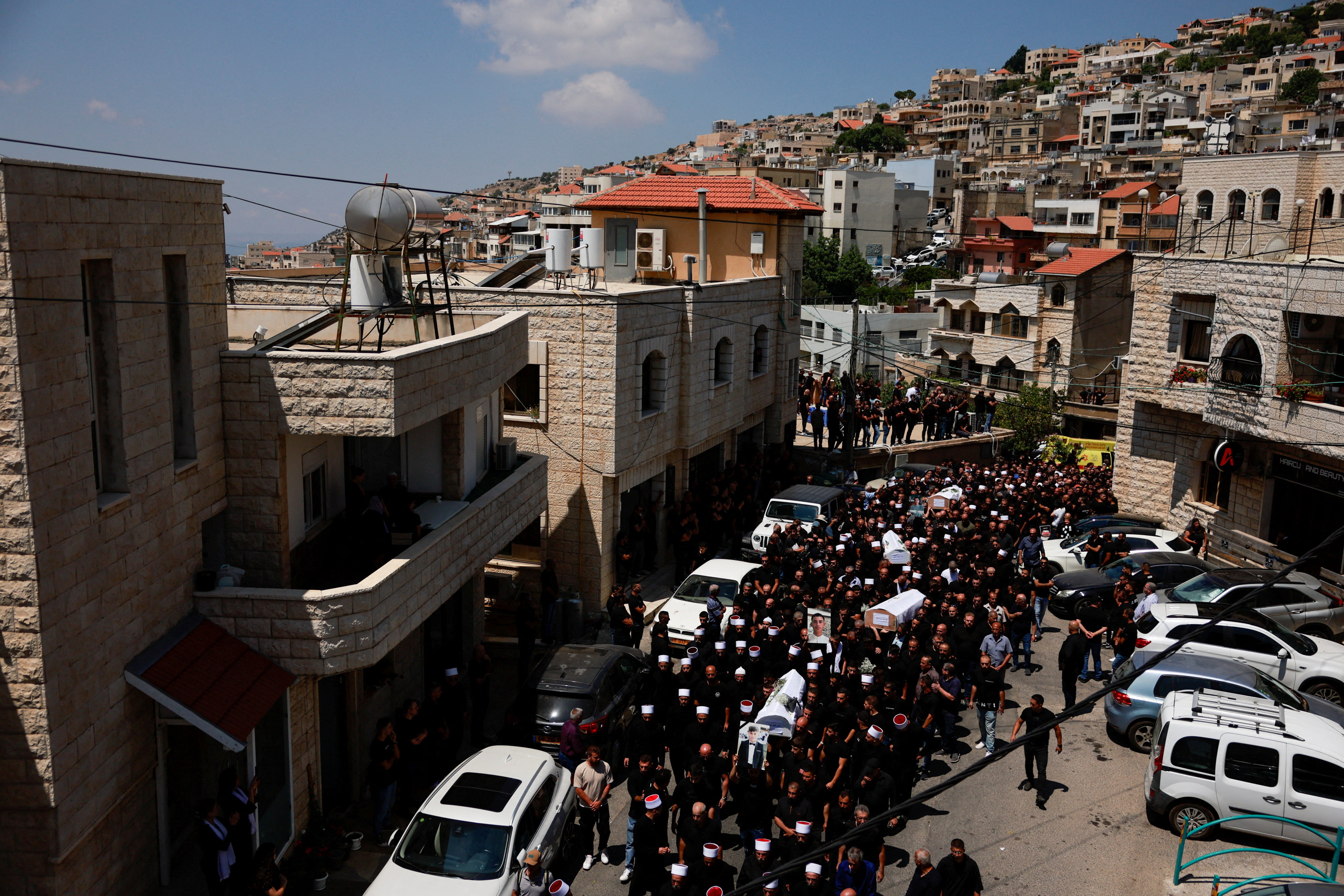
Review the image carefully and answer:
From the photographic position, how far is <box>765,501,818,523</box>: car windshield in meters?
24.2

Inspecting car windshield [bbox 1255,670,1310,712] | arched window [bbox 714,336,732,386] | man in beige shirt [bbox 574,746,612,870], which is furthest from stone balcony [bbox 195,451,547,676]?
arched window [bbox 714,336,732,386]

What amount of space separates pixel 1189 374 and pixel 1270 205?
17.3ft

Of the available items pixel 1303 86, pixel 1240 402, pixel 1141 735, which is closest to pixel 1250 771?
pixel 1141 735

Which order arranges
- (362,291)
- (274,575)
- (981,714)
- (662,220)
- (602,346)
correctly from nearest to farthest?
(274,575)
(981,714)
(362,291)
(602,346)
(662,220)

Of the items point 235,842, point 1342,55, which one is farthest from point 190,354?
point 1342,55

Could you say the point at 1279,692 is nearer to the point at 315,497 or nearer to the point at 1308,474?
the point at 1308,474

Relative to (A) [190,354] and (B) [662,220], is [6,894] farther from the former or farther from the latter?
(B) [662,220]

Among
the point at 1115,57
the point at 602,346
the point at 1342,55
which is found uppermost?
the point at 1115,57

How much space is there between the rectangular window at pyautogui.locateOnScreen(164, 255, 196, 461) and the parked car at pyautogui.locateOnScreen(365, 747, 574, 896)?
15.7ft

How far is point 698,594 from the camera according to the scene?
1938 centimetres

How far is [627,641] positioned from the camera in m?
18.2

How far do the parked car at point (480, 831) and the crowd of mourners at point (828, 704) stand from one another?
688 mm

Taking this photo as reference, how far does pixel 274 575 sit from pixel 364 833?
11.3 ft

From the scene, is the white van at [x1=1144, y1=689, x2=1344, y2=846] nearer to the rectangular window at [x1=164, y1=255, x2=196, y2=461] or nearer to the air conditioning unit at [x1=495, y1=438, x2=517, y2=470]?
the air conditioning unit at [x1=495, y1=438, x2=517, y2=470]
